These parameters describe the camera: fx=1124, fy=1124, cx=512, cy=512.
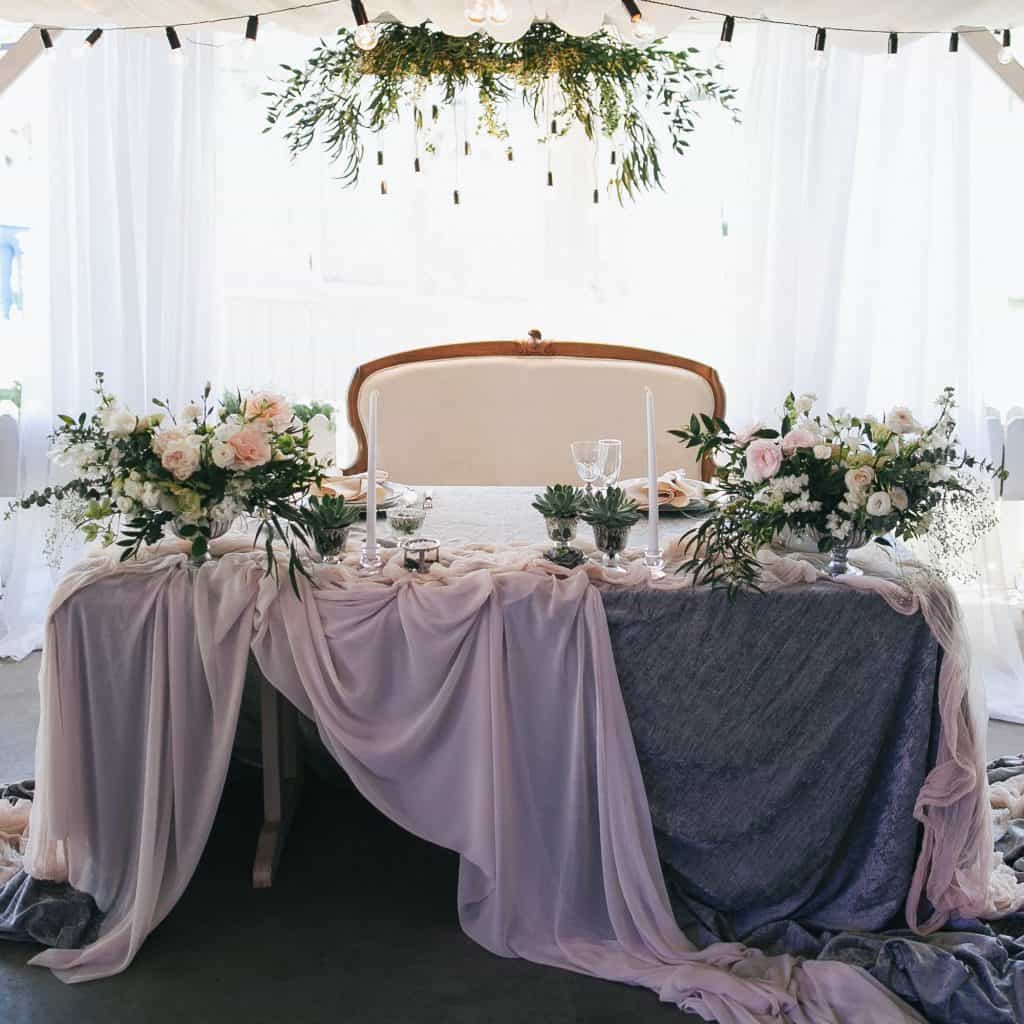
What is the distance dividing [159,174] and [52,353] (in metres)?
0.72

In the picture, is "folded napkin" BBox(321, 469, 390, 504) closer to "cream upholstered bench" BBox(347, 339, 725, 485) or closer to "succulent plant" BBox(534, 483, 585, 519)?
"succulent plant" BBox(534, 483, 585, 519)

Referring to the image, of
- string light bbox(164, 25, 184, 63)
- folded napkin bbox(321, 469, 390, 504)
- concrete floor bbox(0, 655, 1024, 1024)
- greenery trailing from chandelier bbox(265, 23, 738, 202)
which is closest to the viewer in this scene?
concrete floor bbox(0, 655, 1024, 1024)

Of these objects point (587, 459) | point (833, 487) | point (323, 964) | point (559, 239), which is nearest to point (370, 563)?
point (587, 459)

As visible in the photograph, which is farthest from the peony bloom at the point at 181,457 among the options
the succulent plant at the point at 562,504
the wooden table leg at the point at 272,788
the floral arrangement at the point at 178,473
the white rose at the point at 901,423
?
the white rose at the point at 901,423

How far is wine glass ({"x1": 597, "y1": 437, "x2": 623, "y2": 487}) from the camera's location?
2381 millimetres

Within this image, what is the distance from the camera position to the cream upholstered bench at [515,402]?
3.85 m

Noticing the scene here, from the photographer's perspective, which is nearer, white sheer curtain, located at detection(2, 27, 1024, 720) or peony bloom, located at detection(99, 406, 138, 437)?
peony bloom, located at detection(99, 406, 138, 437)

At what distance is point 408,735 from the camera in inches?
83.4

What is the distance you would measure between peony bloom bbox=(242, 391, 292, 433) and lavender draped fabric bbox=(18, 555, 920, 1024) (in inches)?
10.9

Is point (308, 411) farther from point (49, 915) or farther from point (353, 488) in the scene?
point (49, 915)

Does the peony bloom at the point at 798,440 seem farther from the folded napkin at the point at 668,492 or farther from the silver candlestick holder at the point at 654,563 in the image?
the folded napkin at the point at 668,492

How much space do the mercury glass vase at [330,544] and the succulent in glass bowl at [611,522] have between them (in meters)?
0.48

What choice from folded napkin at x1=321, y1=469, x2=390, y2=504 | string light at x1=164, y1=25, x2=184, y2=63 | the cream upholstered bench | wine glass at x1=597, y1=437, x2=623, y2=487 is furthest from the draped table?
the cream upholstered bench

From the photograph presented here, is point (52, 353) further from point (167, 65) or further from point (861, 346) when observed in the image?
point (861, 346)
